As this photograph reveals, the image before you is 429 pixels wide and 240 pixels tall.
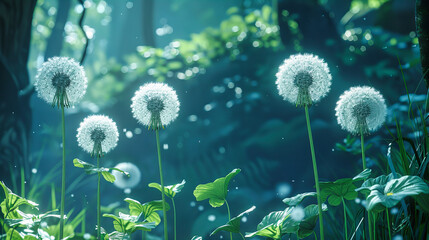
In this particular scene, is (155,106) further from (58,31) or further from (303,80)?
(58,31)

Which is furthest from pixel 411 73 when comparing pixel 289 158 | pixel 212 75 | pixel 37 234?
pixel 37 234

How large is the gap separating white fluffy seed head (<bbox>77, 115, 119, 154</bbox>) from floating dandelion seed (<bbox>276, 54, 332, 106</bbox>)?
0.53 m

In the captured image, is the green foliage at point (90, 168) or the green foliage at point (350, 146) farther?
the green foliage at point (350, 146)

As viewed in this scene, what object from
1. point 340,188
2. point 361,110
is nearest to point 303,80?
point 361,110

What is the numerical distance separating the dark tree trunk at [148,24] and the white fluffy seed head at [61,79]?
1225mm

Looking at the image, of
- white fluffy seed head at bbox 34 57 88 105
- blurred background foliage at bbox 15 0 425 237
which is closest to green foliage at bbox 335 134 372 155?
blurred background foliage at bbox 15 0 425 237

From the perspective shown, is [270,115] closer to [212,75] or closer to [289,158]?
[289,158]

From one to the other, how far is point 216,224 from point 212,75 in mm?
1014

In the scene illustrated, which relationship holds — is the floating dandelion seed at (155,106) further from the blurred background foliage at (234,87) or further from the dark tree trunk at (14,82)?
the dark tree trunk at (14,82)

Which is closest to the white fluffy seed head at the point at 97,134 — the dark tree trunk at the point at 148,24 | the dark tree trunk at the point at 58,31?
the dark tree trunk at the point at 148,24

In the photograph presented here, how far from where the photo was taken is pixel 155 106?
3.09 feet

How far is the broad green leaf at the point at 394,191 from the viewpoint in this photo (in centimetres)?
64

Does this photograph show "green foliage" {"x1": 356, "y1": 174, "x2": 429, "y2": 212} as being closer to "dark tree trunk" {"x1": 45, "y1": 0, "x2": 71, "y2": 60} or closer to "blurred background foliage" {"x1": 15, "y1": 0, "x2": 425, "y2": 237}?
"blurred background foliage" {"x1": 15, "y1": 0, "x2": 425, "y2": 237}

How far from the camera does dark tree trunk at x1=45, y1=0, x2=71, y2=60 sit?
7.45 ft
